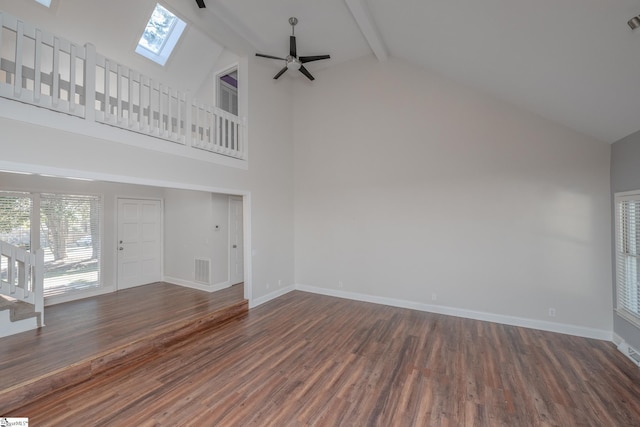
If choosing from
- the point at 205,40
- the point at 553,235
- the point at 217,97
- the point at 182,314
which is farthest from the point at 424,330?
the point at 205,40

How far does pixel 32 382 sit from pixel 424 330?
4.67 meters

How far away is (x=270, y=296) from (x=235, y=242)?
1.68 meters

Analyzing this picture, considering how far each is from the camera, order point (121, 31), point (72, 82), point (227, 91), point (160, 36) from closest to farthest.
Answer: point (72, 82), point (121, 31), point (160, 36), point (227, 91)

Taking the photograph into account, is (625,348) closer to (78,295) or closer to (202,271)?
(202,271)

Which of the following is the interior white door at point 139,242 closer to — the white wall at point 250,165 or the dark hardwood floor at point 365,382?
the white wall at point 250,165

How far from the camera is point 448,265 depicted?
4625 mm

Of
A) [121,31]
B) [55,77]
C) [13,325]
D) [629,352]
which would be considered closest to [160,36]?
[121,31]

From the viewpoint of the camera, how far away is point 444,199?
15.3 ft

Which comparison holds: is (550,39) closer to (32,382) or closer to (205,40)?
(32,382)

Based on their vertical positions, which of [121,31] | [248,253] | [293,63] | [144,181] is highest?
[121,31]

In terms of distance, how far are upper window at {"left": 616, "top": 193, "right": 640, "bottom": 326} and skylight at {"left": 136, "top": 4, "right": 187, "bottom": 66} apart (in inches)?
326

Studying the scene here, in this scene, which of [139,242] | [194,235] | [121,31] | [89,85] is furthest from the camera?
[139,242]

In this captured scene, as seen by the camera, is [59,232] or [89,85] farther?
[59,232]

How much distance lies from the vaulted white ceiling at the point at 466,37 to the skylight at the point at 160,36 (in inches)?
8.8
